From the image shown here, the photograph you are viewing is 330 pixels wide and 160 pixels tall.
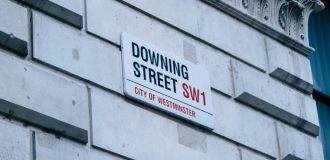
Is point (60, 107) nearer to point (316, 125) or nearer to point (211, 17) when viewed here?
point (211, 17)

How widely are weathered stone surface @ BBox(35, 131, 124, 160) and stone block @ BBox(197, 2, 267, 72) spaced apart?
2530 mm

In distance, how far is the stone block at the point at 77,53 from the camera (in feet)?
23.5

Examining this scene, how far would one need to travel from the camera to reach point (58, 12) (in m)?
7.44

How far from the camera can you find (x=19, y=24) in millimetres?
7035

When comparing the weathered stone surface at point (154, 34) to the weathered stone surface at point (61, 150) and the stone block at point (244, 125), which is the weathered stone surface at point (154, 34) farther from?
the weathered stone surface at point (61, 150)

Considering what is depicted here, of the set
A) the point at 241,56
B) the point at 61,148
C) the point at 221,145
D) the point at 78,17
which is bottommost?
the point at 61,148

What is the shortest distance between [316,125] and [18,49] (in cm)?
491

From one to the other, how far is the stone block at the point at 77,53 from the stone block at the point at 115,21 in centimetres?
13

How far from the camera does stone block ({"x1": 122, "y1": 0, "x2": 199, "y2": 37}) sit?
8453 mm

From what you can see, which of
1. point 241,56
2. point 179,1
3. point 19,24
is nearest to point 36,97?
point 19,24

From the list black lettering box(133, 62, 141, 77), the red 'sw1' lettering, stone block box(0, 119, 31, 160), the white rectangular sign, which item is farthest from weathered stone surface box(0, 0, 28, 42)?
the red 'sw1' lettering

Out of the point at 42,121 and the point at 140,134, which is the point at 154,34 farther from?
the point at 42,121

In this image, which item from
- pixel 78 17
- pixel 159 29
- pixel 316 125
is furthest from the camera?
pixel 316 125

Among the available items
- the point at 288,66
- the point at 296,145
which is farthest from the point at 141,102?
the point at 288,66
